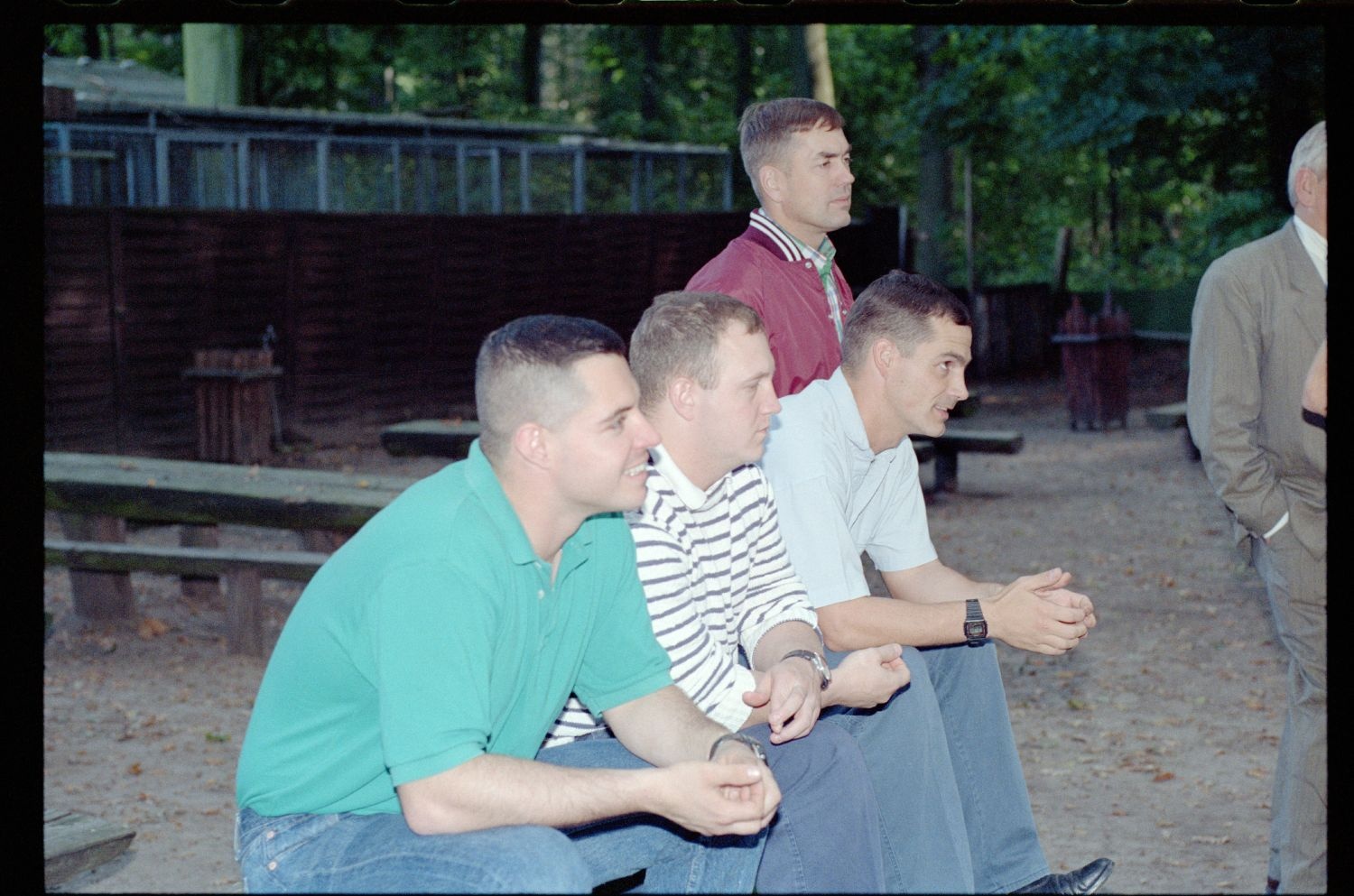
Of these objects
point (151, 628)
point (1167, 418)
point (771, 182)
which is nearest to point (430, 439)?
point (151, 628)

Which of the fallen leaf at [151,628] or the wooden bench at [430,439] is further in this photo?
the wooden bench at [430,439]

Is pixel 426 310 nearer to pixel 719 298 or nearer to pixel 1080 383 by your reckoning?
pixel 1080 383

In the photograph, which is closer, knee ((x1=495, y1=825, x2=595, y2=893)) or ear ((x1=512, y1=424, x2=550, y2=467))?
knee ((x1=495, y1=825, x2=595, y2=893))

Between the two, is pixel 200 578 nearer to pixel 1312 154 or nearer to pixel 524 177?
pixel 1312 154

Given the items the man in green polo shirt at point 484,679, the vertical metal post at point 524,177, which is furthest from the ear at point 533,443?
the vertical metal post at point 524,177

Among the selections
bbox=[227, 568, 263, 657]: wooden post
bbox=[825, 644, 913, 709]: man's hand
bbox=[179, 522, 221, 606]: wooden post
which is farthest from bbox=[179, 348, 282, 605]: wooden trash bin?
bbox=[825, 644, 913, 709]: man's hand

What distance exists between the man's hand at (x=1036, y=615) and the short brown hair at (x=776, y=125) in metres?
1.50

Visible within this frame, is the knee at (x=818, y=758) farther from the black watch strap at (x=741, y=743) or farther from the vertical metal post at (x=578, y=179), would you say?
the vertical metal post at (x=578, y=179)

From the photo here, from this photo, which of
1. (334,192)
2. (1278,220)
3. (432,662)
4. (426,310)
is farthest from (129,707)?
(1278,220)

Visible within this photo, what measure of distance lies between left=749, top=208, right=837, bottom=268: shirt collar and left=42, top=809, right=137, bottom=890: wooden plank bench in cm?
241

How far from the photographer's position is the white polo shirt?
11.5 ft

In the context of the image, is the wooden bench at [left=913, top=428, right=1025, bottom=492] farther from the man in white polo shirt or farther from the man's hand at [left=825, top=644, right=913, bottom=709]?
the man's hand at [left=825, top=644, right=913, bottom=709]

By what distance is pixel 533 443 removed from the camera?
2578 millimetres

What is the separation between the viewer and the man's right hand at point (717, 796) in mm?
2469
